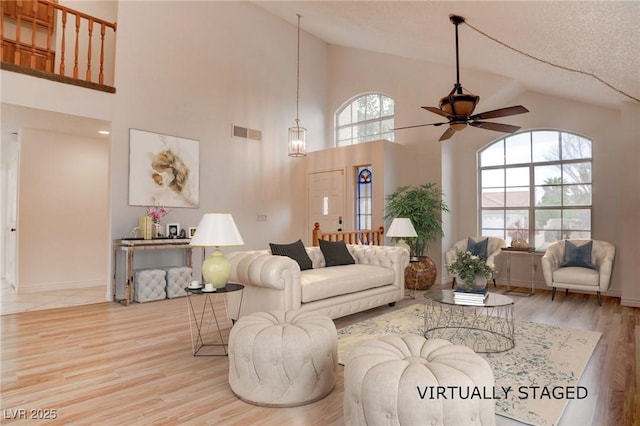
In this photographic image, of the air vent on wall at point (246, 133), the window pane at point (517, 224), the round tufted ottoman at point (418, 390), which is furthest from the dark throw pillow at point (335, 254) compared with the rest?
the window pane at point (517, 224)

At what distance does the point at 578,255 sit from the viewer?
219 inches

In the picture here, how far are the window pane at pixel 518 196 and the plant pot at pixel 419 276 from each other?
201 cm

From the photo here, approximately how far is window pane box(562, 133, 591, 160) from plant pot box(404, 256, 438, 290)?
294 cm

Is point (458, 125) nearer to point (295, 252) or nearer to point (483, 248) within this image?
point (295, 252)

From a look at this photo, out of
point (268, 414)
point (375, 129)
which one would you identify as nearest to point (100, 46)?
point (375, 129)

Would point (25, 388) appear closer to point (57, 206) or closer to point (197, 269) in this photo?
point (197, 269)

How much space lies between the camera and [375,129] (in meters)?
8.25

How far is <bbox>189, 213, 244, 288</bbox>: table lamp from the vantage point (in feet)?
10.5

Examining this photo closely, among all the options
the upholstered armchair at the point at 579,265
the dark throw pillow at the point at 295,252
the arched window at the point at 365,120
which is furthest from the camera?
the arched window at the point at 365,120

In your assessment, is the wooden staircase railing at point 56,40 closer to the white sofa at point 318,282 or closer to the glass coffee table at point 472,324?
the white sofa at point 318,282

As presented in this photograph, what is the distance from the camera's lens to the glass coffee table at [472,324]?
3424 millimetres

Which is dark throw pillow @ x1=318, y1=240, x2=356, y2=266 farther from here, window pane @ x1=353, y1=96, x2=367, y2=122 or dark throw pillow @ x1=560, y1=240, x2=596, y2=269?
window pane @ x1=353, y1=96, x2=367, y2=122

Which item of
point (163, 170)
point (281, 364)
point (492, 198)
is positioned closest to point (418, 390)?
point (281, 364)

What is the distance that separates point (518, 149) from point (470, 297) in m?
4.36
